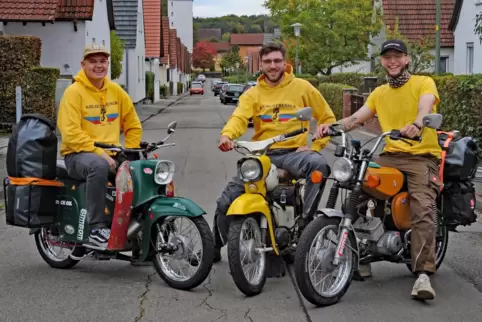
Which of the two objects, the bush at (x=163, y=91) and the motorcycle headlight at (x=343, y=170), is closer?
the motorcycle headlight at (x=343, y=170)

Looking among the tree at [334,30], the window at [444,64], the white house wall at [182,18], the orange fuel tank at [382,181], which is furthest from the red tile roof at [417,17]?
the white house wall at [182,18]

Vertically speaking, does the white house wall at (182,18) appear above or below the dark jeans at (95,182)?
above

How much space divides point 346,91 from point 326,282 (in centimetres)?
2221

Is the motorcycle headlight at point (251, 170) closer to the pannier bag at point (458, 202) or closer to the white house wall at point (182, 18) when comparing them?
the pannier bag at point (458, 202)

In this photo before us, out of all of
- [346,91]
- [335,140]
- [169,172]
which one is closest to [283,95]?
[169,172]

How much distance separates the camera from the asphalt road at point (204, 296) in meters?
5.48

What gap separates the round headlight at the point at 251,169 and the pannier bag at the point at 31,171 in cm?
169

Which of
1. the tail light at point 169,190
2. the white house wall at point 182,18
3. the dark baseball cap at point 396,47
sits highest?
the white house wall at point 182,18

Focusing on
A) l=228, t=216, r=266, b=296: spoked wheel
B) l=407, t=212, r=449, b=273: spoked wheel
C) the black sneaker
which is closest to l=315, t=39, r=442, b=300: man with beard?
l=407, t=212, r=449, b=273: spoked wheel

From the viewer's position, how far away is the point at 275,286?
6250 mm

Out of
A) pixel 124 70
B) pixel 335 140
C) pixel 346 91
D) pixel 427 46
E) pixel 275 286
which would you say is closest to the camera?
pixel 275 286

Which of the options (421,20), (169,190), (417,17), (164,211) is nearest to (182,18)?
(417,17)

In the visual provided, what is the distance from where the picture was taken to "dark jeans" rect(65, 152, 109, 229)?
20.6ft

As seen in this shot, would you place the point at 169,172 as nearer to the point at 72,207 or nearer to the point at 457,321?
the point at 72,207
